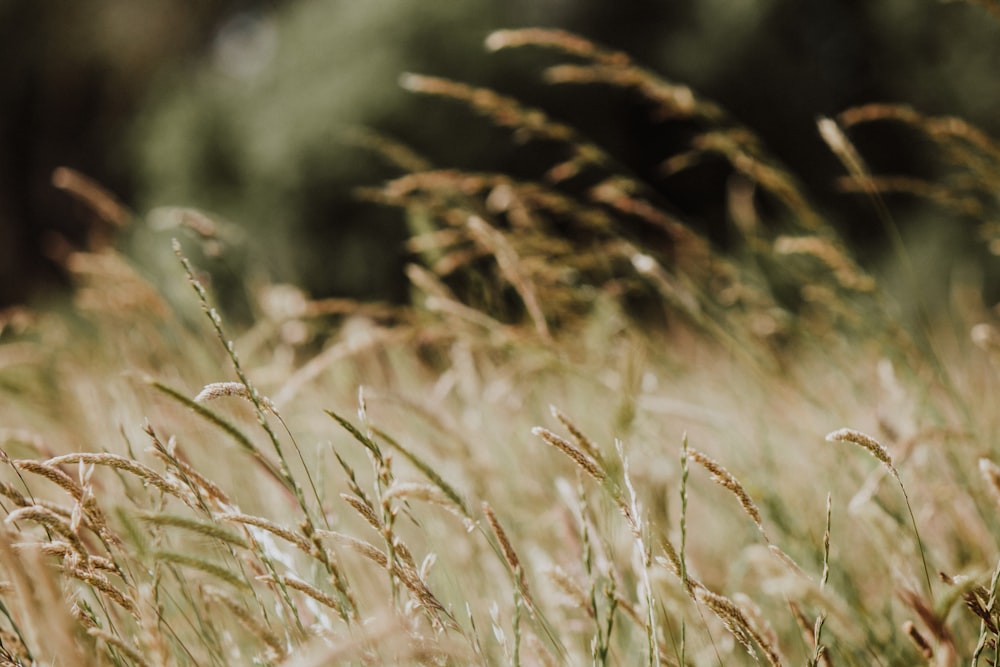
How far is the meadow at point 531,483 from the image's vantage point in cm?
61

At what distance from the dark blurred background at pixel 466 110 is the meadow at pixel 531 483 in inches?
172

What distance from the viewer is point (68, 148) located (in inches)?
480

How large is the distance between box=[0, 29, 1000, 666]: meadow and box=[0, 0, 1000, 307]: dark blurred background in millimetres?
4363

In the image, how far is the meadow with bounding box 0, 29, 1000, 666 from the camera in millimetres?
606

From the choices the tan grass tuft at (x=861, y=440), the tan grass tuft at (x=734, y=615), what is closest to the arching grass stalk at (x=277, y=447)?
the tan grass tuft at (x=734, y=615)

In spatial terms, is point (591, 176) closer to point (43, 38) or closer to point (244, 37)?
point (244, 37)

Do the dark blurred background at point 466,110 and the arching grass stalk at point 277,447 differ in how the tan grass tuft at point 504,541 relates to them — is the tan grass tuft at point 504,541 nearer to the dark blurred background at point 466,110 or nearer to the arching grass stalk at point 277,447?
the arching grass stalk at point 277,447

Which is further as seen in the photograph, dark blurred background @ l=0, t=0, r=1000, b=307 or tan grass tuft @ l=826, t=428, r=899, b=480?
dark blurred background @ l=0, t=0, r=1000, b=307

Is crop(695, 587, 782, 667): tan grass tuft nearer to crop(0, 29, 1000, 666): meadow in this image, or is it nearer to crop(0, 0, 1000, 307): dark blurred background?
crop(0, 29, 1000, 666): meadow

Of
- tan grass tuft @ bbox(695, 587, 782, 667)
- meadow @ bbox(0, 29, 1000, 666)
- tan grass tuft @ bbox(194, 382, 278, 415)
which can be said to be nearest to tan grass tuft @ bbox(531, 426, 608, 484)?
meadow @ bbox(0, 29, 1000, 666)

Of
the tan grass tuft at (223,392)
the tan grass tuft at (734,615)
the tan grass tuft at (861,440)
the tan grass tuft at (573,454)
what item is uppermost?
the tan grass tuft at (223,392)

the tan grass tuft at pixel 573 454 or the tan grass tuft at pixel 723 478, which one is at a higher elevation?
the tan grass tuft at pixel 573 454

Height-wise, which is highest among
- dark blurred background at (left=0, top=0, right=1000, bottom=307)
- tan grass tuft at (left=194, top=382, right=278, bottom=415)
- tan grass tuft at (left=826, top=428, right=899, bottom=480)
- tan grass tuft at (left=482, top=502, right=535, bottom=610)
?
dark blurred background at (left=0, top=0, right=1000, bottom=307)

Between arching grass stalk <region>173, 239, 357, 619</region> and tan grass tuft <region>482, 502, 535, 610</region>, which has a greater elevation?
arching grass stalk <region>173, 239, 357, 619</region>
